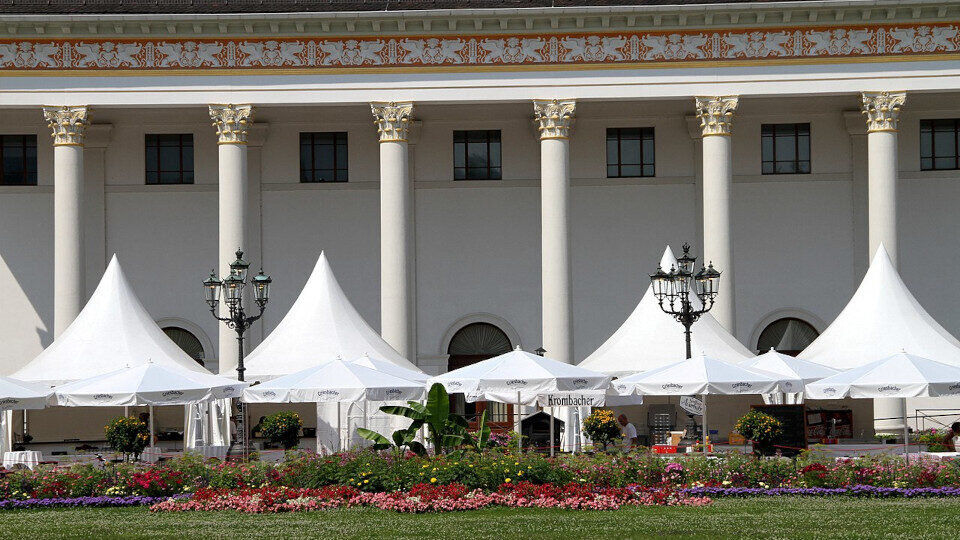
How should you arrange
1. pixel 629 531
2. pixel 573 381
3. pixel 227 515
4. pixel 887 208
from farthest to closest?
pixel 887 208
pixel 573 381
pixel 227 515
pixel 629 531

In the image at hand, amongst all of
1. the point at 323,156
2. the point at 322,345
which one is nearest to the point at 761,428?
the point at 322,345

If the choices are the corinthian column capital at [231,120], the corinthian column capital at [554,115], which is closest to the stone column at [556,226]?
the corinthian column capital at [554,115]

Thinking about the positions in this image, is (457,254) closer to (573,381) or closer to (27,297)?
(27,297)

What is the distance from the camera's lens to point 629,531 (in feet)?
63.1

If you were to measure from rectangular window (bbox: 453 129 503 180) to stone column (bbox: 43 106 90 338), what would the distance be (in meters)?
11.3

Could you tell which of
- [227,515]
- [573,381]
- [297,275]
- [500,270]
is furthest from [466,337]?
[227,515]

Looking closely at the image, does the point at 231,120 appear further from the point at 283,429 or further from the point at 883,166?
the point at 883,166

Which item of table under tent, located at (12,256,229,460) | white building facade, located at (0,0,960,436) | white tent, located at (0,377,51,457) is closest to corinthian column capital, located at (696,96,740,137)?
white building facade, located at (0,0,960,436)

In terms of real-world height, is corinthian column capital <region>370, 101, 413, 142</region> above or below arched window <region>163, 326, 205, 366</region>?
above

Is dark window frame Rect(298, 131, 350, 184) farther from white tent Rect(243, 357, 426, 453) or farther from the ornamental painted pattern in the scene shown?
white tent Rect(243, 357, 426, 453)

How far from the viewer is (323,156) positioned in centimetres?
4534

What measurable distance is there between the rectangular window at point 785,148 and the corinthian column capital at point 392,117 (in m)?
11.6

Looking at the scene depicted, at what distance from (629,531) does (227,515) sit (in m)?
6.28

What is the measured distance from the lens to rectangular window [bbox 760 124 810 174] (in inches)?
1767
